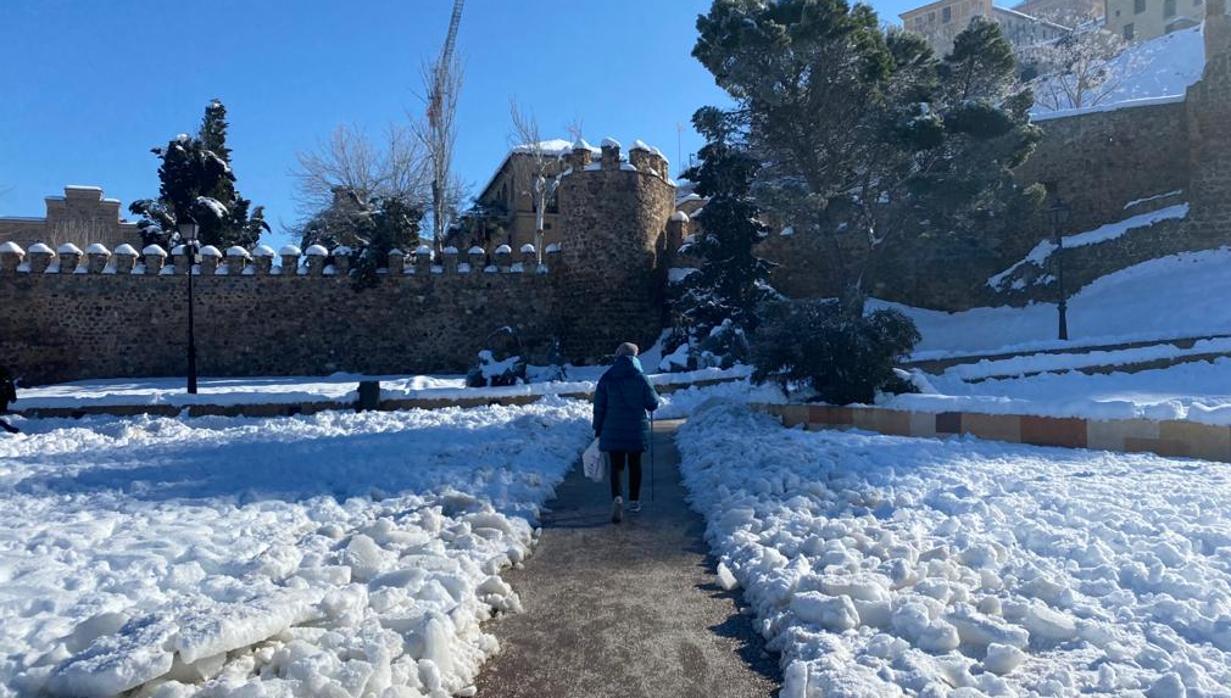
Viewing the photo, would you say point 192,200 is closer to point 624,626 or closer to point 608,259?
point 608,259

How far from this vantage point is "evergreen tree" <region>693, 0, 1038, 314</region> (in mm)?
17797

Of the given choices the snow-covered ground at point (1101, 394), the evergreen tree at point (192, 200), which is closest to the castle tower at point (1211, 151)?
the snow-covered ground at point (1101, 394)

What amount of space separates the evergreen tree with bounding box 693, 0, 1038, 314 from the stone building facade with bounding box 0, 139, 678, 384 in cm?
461

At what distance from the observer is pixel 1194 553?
372 cm

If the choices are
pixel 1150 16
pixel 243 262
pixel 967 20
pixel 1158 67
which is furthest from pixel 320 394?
pixel 967 20

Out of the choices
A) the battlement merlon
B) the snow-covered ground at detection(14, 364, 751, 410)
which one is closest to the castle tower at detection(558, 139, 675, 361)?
the battlement merlon

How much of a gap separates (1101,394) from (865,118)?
9.72 m

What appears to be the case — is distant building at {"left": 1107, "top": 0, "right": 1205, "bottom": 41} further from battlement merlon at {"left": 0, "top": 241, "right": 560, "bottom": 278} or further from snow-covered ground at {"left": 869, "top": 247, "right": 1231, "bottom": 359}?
battlement merlon at {"left": 0, "top": 241, "right": 560, "bottom": 278}

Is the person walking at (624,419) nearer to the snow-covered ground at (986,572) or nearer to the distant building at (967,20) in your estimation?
the snow-covered ground at (986,572)

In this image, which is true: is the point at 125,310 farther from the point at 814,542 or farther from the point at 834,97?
the point at 814,542

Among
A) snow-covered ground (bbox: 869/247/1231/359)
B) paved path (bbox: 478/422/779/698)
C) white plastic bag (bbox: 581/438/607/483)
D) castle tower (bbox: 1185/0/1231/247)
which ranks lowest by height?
paved path (bbox: 478/422/779/698)

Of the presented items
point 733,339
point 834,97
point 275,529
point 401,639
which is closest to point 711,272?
point 733,339

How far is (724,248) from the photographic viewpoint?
20625mm

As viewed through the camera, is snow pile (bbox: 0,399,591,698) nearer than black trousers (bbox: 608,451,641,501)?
Yes
